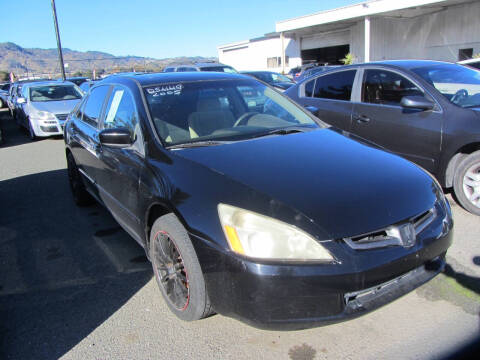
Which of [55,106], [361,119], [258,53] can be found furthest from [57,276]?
[258,53]

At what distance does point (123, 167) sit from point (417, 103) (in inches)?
128

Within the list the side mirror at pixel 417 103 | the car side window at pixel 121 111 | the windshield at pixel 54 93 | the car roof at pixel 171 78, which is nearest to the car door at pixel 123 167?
the car side window at pixel 121 111

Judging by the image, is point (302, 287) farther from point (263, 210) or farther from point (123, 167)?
point (123, 167)

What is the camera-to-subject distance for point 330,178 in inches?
93.2

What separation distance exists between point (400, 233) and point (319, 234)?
0.49 m

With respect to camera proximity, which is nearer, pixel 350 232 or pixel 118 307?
pixel 350 232

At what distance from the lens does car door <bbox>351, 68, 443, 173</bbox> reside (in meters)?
4.43

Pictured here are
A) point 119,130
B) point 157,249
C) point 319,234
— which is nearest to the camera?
point 319,234

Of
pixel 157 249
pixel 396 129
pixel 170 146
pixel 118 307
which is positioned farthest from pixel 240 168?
pixel 396 129

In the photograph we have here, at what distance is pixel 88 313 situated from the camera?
282 centimetres

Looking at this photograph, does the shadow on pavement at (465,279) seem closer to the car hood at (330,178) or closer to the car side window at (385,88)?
the car hood at (330,178)

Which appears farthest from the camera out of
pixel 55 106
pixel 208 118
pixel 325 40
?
pixel 325 40

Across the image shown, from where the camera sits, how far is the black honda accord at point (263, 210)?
1.98 m

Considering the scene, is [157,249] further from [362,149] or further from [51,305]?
[362,149]
